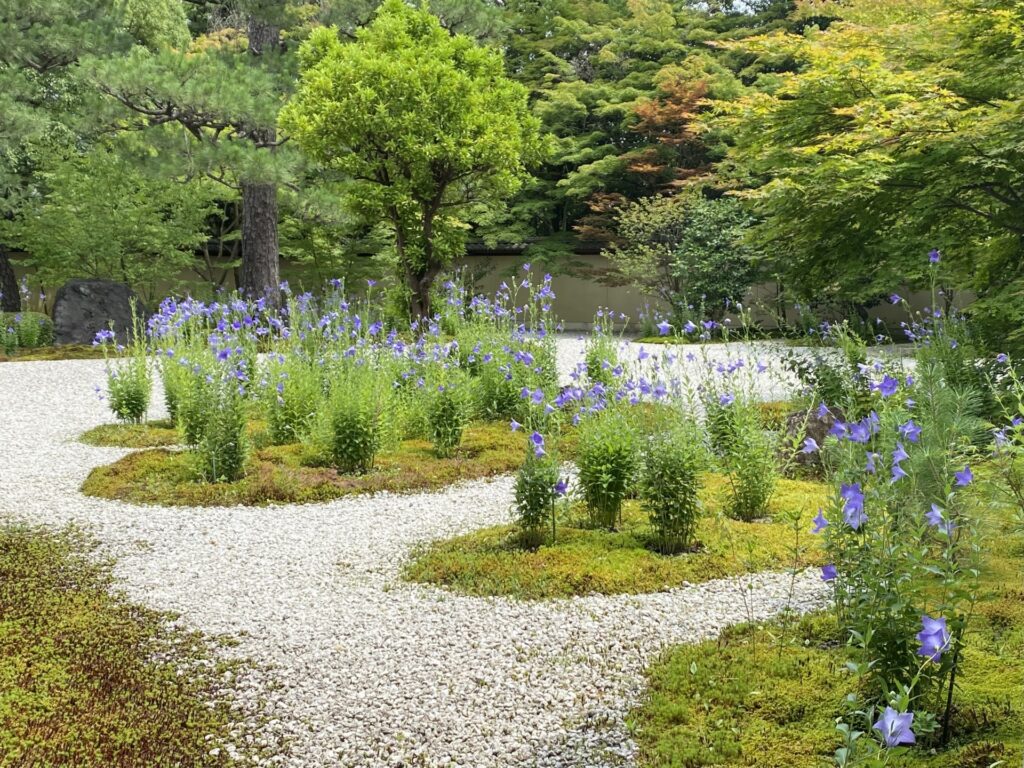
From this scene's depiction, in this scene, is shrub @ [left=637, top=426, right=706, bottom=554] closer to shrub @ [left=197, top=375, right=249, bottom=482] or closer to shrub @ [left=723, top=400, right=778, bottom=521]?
shrub @ [left=723, top=400, right=778, bottom=521]

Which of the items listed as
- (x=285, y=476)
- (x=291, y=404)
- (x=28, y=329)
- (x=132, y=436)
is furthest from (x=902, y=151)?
(x=28, y=329)

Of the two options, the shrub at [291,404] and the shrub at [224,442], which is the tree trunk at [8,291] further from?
the shrub at [224,442]

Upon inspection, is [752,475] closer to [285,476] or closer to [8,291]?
[285,476]

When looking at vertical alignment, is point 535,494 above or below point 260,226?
below

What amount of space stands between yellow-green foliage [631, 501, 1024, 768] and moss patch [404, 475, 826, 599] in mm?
631

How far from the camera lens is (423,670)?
2930 mm

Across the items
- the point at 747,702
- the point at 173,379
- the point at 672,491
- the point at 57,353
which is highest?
the point at 57,353

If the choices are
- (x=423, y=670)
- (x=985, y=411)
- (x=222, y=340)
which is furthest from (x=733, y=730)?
(x=222, y=340)

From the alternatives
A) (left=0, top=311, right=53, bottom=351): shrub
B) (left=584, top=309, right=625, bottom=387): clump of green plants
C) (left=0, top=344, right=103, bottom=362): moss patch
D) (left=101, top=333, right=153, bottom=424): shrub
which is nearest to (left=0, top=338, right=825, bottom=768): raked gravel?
(left=101, top=333, right=153, bottom=424): shrub

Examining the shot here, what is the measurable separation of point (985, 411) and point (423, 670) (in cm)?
436

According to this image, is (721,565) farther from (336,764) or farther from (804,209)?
(804,209)

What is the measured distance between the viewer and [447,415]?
19.9ft

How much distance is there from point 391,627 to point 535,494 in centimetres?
106

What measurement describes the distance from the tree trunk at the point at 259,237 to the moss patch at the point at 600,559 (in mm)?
9561
